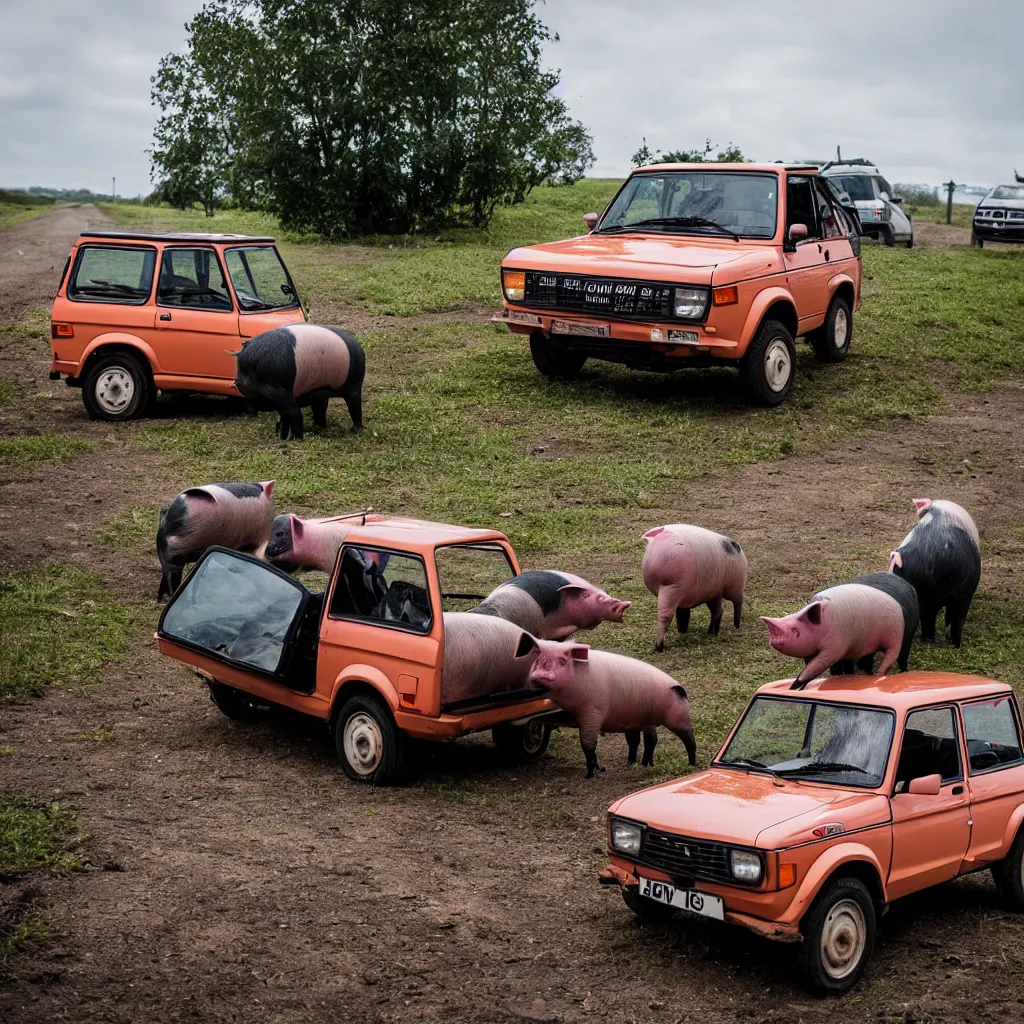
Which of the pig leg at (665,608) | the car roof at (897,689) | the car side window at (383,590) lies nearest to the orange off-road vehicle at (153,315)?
the pig leg at (665,608)

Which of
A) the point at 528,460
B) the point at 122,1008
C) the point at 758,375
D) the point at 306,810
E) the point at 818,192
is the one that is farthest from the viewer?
the point at 818,192

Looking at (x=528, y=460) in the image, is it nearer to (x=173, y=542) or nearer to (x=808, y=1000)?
(x=173, y=542)

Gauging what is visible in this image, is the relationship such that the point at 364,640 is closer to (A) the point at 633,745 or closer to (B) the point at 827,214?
(A) the point at 633,745

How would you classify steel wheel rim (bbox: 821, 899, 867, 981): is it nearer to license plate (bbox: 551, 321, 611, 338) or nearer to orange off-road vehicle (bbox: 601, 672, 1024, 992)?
orange off-road vehicle (bbox: 601, 672, 1024, 992)

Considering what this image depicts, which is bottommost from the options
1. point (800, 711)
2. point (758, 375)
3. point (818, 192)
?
point (800, 711)

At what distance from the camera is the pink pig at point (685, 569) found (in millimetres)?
10469

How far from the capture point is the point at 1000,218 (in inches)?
1196

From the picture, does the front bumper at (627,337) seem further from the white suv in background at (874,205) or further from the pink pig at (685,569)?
the white suv in background at (874,205)

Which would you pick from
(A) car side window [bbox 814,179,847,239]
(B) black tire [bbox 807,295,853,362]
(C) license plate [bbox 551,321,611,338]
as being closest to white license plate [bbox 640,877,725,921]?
(C) license plate [bbox 551,321,611,338]

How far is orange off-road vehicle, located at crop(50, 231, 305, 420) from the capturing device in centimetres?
1619

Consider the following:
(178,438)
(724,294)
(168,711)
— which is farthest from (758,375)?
(168,711)

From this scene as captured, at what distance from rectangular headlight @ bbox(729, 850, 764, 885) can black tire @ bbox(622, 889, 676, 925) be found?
56cm

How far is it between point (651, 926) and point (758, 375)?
10.8m

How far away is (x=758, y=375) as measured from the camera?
659 inches
